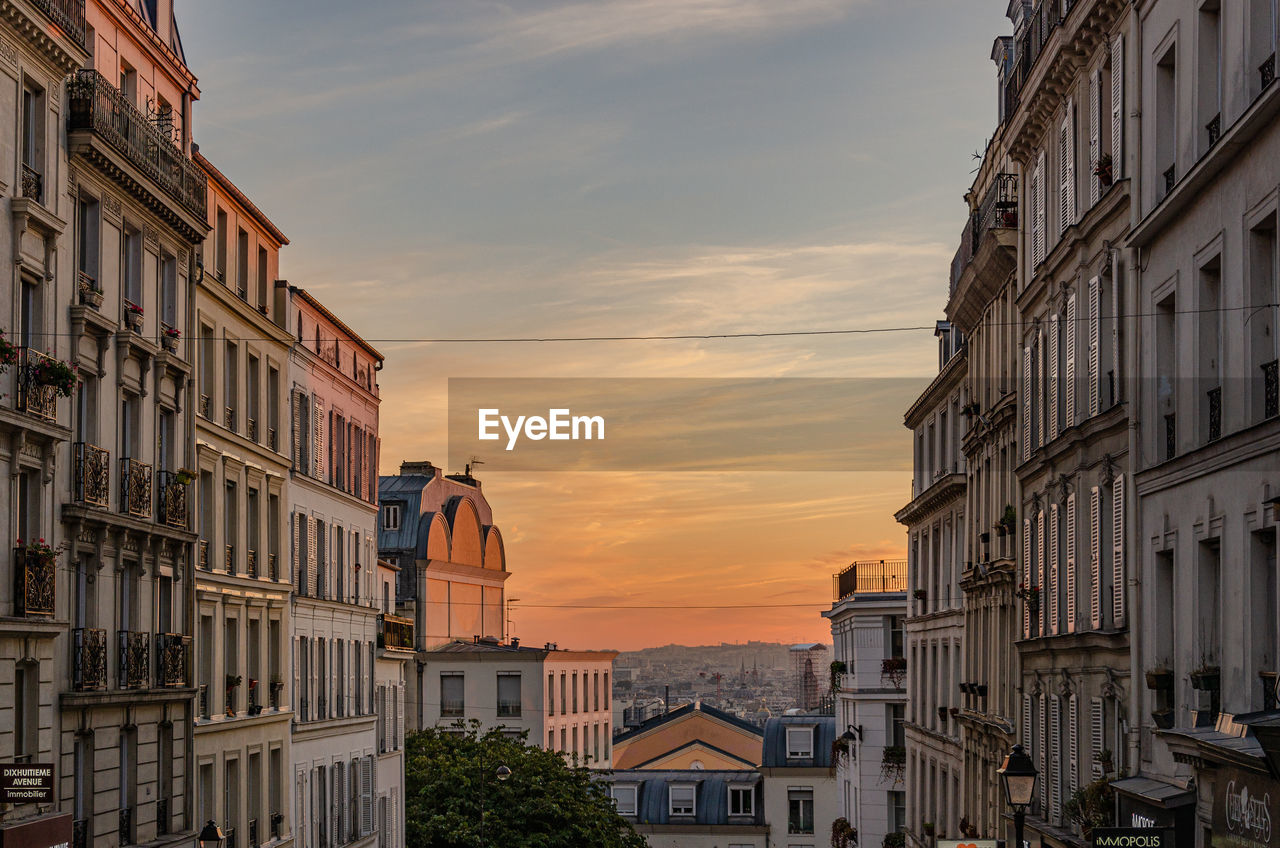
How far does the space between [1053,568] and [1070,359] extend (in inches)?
157

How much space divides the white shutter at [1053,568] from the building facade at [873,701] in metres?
31.7

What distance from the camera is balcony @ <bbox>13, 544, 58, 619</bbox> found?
88.8 feet

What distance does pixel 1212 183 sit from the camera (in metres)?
22.2

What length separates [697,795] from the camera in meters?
94.2

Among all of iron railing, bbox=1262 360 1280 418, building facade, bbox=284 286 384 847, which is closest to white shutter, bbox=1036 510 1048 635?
iron railing, bbox=1262 360 1280 418

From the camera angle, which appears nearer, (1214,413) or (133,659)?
(1214,413)

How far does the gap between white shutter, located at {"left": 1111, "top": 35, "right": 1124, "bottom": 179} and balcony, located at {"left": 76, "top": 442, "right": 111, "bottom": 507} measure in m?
17.4

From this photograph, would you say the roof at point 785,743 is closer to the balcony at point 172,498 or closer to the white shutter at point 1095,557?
the balcony at point 172,498

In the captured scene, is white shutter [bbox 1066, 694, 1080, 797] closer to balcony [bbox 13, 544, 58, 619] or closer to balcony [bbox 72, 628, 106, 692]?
balcony [bbox 72, 628, 106, 692]

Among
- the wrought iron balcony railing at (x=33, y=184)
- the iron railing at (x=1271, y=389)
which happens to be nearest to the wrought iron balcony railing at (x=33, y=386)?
the wrought iron balcony railing at (x=33, y=184)

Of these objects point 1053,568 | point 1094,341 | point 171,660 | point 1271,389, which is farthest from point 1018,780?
point 171,660

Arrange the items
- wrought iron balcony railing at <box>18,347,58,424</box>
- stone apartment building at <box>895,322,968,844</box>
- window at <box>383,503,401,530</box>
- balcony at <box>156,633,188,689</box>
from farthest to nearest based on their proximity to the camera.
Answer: window at <box>383,503,401,530</box>, stone apartment building at <box>895,322,968,844</box>, balcony at <box>156,633,188,689</box>, wrought iron balcony railing at <box>18,347,58,424</box>

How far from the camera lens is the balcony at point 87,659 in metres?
30.1

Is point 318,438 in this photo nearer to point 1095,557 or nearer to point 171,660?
point 171,660
